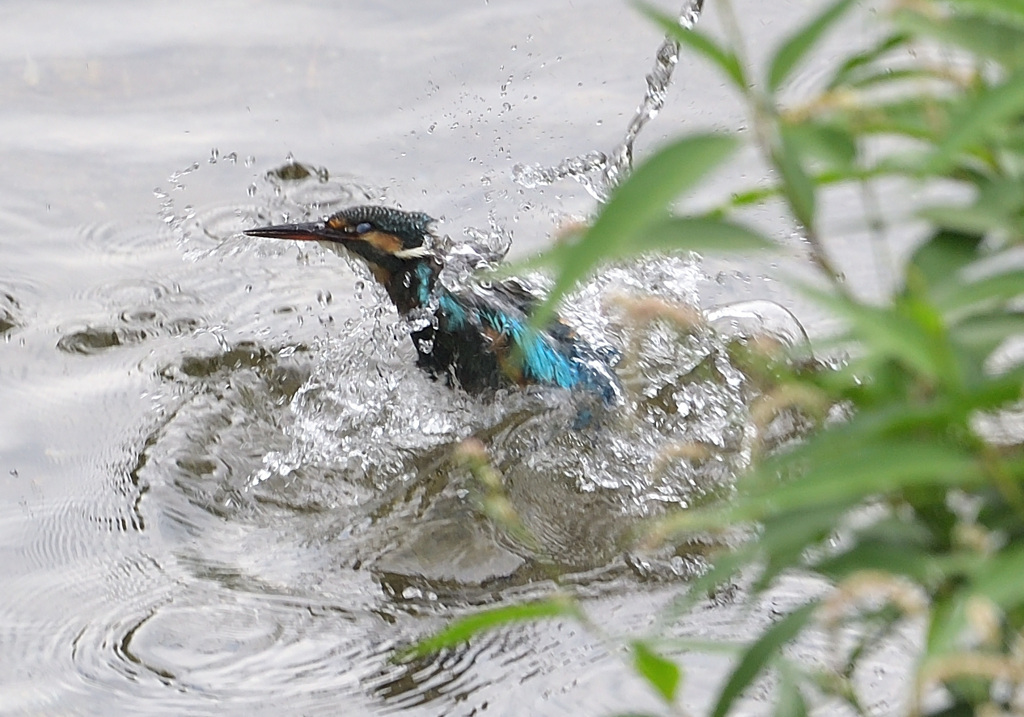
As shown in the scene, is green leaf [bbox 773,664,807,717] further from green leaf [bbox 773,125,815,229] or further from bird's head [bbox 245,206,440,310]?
bird's head [bbox 245,206,440,310]

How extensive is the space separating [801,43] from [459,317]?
129 inches

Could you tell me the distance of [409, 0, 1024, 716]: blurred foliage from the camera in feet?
4.20

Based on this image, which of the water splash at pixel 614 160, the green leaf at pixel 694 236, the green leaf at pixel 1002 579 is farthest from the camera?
the water splash at pixel 614 160

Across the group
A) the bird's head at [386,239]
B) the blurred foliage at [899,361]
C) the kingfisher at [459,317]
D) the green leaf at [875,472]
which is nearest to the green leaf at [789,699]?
the blurred foliage at [899,361]

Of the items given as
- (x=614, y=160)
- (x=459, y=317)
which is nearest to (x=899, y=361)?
(x=459, y=317)

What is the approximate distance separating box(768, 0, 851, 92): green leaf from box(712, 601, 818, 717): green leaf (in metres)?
0.50

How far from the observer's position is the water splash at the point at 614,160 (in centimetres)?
513

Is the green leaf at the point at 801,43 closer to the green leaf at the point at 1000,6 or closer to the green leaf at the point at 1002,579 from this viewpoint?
the green leaf at the point at 1000,6

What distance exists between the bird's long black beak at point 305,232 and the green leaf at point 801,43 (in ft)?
10.8

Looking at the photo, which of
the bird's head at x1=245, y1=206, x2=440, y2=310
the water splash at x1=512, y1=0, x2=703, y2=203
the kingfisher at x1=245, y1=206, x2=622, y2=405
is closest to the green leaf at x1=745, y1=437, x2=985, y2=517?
the kingfisher at x1=245, y1=206, x2=622, y2=405

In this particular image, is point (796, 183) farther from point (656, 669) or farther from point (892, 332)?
point (656, 669)

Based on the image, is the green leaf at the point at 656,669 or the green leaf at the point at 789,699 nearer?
the green leaf at the point at 656,669

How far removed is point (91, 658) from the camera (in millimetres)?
3250

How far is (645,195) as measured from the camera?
1.28 meters
